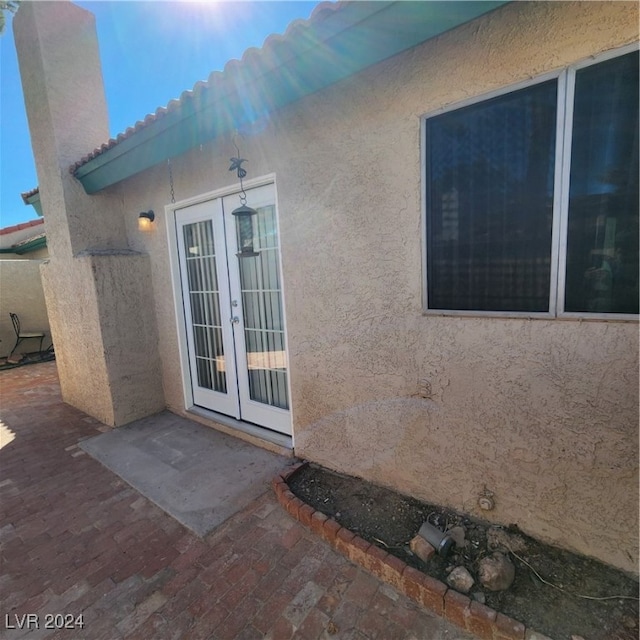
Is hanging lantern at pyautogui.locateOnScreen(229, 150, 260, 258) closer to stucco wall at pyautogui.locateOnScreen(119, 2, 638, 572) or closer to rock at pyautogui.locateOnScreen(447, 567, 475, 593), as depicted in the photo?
stucco wall at pyautogui.locateOnScreen(119, 2, 638, 572)

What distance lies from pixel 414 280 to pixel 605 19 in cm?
240

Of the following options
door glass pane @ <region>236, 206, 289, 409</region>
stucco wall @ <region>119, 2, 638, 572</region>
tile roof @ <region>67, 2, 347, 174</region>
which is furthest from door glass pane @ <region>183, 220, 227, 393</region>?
tile roof @ <region>67, 2, 347, 174</region>

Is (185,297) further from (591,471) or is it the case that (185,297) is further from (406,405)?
(591,471)

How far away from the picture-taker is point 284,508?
13.3 feet

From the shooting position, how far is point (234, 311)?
580cm

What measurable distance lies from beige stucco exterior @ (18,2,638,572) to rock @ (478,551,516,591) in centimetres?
54

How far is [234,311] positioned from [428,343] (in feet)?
11.5

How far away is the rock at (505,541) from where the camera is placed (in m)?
3.15

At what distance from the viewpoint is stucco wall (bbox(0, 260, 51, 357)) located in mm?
13234

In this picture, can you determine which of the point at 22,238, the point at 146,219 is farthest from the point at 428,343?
the point at 22,238

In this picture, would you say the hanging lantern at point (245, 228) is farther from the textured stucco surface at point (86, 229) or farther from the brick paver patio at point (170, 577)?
the brick paver patio at point (170, 577)

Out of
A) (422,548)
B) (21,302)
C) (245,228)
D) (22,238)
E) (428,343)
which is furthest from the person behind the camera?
A: (22,238)

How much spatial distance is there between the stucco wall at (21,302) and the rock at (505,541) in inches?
666

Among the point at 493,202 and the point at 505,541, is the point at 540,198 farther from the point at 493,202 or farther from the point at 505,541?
the point at 505,541
